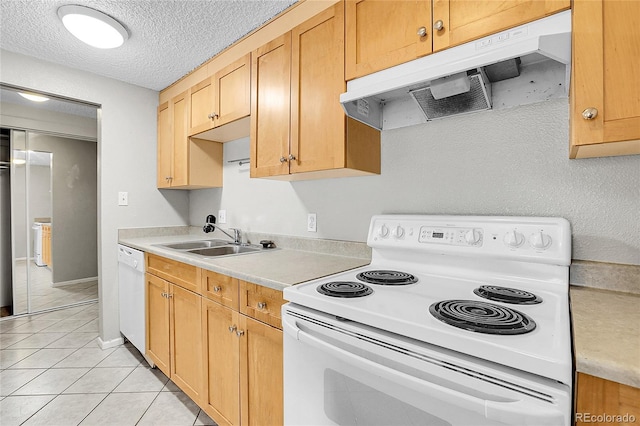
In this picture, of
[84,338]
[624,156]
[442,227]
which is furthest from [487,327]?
[84,338]

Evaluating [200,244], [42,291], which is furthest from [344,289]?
[42,291]

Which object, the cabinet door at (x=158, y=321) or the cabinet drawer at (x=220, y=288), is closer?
the cabinet drawer at (x=220, y=288)

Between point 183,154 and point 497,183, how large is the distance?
2.30 metres

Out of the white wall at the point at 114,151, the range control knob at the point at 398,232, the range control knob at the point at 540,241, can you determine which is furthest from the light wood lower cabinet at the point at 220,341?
the range control knob at the point at 540,241

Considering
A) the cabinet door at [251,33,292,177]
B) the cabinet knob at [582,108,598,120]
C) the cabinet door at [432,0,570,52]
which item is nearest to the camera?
the cabinet knob at [582,108,598,120]

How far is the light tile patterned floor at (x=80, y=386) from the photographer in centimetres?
169

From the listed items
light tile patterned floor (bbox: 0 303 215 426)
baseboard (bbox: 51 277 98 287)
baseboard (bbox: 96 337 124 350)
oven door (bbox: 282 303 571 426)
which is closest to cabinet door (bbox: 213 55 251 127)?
oven door (bbox: 282 303 571 426)

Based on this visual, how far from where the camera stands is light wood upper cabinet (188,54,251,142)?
1.92m

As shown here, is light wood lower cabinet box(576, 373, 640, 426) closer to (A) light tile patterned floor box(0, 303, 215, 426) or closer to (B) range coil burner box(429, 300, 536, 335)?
(B) range coil burner box(429, 300, 536, 335)

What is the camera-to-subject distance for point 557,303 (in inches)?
34.5

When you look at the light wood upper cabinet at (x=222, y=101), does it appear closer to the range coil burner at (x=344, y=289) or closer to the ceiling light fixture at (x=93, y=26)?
the ceiling light fixture at (x=93, y=26)

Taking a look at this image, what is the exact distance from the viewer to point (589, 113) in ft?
2.65

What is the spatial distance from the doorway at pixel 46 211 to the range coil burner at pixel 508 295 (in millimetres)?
4006

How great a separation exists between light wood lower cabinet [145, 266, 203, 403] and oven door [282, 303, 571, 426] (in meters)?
0.84
